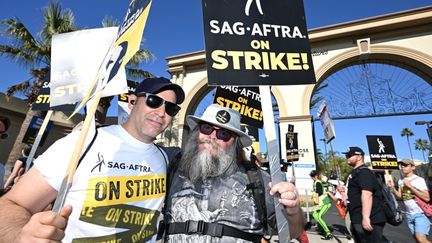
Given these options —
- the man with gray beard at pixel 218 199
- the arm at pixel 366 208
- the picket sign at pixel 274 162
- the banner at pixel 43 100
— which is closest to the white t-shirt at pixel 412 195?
the arm at pixel 366 208

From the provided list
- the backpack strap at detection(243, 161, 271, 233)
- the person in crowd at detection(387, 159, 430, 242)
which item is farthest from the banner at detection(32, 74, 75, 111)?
the person in crowd at detection(387, 159, 430, 242)

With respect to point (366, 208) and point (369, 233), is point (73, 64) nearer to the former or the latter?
point (366, 208)

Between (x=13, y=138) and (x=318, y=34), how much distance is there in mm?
17717

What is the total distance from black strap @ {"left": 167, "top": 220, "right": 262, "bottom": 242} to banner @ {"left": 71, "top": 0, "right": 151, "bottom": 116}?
41.0 inches

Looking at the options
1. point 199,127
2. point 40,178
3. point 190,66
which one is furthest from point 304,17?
point 190,66

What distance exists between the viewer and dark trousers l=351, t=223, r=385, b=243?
396cm

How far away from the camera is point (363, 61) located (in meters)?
13.7

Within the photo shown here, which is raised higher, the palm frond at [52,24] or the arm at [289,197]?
the palm frond at [52,24]

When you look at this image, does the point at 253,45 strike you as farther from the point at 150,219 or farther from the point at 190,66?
the point at 190,66

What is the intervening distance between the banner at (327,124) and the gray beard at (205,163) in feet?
15.9

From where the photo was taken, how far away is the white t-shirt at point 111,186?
4.74ft

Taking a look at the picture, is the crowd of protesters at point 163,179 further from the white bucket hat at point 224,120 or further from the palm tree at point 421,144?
the palm tree at point 421,144

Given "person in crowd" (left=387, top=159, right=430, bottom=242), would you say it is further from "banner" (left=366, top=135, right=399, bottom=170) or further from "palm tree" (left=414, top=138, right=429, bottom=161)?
"palm tree" (left=414, top=138, right=429, bottom=161)

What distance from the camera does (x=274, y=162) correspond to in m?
1.56
